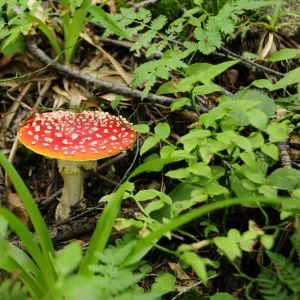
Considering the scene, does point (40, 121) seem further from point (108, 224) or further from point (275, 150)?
point (275, 150)

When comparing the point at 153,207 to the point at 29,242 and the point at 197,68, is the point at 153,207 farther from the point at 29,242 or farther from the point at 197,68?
the point at 197,68

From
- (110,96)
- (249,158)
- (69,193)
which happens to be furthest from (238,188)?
(110,96)

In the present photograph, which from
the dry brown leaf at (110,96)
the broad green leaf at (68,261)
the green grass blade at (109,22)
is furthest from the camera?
the dry brown leaf at (110,96)

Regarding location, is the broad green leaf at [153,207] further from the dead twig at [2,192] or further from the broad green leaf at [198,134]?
the dead twig at [2,192]

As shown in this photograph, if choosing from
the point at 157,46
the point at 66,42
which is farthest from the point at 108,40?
the point at 157,46

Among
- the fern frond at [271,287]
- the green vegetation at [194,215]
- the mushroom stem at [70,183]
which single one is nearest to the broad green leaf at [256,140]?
the green vegetation at [194,215]

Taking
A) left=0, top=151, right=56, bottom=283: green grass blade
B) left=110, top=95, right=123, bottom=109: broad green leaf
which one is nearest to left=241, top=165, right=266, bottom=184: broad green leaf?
left=0, top=151, right=56, bottom=283: green grass blade
